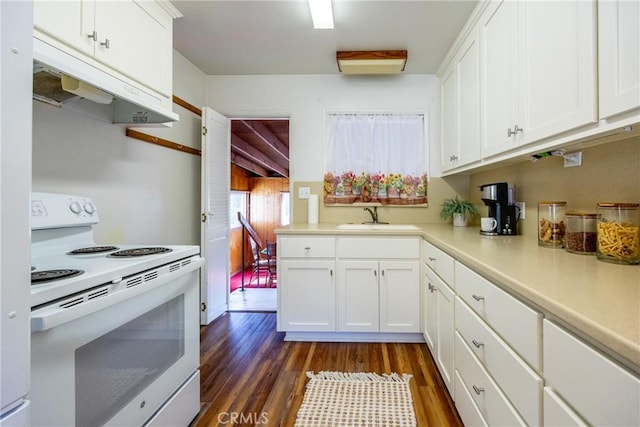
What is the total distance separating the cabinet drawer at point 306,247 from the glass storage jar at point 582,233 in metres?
1.37

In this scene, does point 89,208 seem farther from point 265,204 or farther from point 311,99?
point 265,204

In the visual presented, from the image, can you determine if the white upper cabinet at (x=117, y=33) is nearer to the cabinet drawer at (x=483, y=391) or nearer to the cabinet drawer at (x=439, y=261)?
the cabinet drawer at (x=439, y=261)

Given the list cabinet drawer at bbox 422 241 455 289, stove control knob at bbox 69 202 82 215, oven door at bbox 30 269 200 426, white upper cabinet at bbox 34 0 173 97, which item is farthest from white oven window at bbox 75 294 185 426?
cabinet drawer at bbox 422 241 455 289

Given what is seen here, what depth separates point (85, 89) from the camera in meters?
1.22

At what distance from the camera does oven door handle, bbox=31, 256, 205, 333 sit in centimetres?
70

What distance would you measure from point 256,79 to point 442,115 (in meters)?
1.77

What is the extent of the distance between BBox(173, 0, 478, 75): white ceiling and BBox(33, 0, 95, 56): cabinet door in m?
0.75

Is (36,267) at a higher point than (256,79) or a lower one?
lower

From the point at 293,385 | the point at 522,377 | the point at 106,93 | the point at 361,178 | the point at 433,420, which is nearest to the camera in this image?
the point at 522,377

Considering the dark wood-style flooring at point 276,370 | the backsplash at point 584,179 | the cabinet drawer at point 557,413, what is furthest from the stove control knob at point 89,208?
the backsplash at point 584,179

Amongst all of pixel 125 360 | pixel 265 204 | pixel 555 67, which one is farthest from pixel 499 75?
pixel 265 204

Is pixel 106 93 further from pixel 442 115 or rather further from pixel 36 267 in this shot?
pixel 442 115

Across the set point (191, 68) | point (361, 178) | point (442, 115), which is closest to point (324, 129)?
point (361, 178)

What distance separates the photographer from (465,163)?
2.06 metres
